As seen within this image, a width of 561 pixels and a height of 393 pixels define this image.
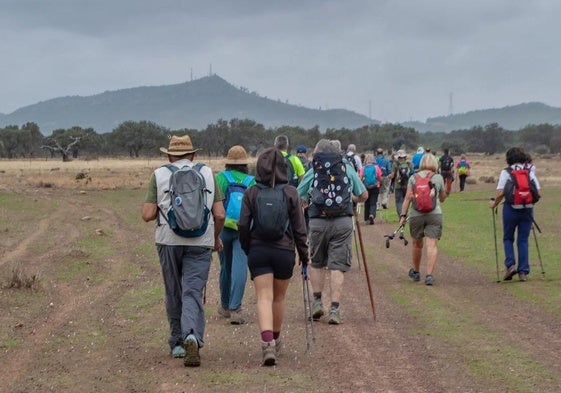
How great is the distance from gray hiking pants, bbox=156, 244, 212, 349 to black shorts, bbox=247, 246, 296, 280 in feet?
1.55

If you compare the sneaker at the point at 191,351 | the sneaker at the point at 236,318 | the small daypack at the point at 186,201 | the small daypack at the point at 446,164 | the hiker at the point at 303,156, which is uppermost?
the hiker at the point at 303,156

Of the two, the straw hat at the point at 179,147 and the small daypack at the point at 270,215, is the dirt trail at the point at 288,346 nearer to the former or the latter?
the small daypack at the point at 270,215

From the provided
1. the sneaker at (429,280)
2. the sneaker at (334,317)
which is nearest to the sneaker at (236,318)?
the sneaker at (334,317)

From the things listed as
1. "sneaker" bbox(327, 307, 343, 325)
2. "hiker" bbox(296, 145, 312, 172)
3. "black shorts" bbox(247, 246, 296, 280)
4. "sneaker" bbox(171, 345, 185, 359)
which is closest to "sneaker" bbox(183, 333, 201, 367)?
"sneaker" bbox(171, 345, 185, 359)

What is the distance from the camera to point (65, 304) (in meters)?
11.3

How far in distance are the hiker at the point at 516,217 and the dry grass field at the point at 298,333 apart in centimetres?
38

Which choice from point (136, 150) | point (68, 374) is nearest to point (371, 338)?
point (68, 374)

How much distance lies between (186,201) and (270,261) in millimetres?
956

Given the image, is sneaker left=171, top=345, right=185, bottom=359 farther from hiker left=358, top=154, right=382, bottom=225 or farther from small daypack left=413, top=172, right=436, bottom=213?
hiker left=358, top=154, right=382, bottom=225

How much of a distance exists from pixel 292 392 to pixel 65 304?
18.5 ft

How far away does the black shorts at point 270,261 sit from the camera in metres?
7.49

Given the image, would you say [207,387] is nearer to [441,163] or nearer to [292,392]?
[292,392]

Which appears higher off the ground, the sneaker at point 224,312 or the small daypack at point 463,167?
the small daypack at point 463,167

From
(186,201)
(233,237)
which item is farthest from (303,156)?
(186,201)
